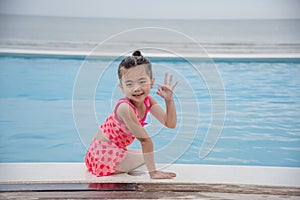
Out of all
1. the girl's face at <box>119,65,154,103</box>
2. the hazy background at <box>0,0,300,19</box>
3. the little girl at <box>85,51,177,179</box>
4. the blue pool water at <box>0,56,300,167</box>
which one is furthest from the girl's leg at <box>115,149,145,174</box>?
the hazy background at <box>0,0,300,19</box>

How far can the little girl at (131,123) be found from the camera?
208 cm

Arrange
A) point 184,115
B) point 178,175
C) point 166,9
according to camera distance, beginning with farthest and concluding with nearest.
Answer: point 166,9 < point 184,115 < point 178,175

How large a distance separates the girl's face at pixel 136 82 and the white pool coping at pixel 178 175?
375mm

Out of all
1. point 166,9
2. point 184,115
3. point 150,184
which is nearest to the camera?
point 150,184

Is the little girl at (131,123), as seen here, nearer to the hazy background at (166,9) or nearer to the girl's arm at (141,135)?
the girl's arm at (141,135)

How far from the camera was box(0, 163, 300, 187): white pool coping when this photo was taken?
2055mm

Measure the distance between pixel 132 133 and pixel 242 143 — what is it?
1401mm

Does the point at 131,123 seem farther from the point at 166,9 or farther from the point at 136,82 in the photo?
the point at 166,9

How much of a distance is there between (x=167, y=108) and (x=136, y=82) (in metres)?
0.20

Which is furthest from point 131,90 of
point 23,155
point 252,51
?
point 252,51

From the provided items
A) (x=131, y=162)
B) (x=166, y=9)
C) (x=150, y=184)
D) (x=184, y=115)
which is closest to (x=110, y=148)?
(x=131, y=162)

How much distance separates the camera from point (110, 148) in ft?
7.21

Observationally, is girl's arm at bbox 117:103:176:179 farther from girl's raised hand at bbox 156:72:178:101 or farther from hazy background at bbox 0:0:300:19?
hazy background at bbox 0:0:300:19

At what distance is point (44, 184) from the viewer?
202cm
